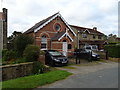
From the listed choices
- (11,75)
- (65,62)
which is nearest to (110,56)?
(65,62)

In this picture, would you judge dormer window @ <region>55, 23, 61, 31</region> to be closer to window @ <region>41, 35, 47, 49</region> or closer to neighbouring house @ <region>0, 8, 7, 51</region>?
window @ <region>41, 35, 47, 49</region>

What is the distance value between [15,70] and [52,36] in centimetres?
1223

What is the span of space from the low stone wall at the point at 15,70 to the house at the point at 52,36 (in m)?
9.33

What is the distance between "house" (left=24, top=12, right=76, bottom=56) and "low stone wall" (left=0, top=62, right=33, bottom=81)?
9326 mm

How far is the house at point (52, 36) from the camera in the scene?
18652mm

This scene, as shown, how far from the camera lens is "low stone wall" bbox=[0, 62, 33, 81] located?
841 centimetres

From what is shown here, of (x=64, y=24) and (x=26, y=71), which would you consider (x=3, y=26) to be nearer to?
(x=64, y=24)

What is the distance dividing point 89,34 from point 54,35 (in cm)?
1453

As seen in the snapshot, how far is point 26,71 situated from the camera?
9453mm

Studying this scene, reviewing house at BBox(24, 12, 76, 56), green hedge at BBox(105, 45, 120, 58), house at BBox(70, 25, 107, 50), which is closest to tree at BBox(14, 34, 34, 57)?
house at BBox(24, 12, 76, 56)

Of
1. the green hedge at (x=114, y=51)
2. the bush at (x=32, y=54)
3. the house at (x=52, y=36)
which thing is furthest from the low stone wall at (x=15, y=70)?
the green hedge at (x=114, y=51)

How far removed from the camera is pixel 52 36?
66.9 feet

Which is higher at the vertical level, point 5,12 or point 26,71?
point 5,12

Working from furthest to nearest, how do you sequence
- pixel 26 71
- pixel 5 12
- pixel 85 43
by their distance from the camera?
1. pixel 85 43
2. pixel 5 12
3. pixel 26 71
